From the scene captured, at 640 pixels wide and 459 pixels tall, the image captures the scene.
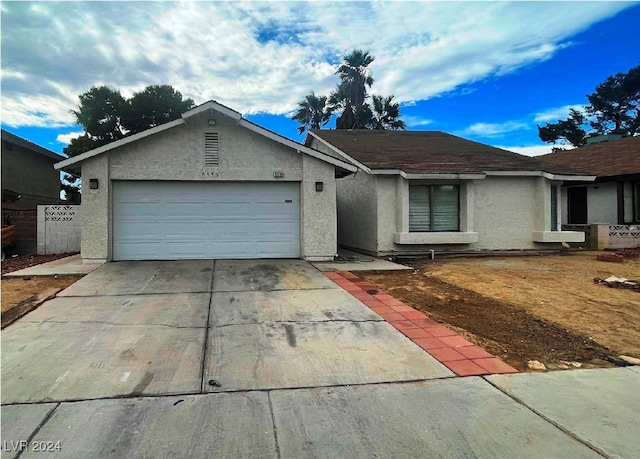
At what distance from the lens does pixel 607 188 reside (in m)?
17.3

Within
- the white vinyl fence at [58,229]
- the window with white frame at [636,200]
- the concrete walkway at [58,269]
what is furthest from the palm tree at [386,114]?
the concrete walkway at [58,269]

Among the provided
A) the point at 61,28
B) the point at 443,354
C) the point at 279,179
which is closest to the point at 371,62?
the point at 279,179

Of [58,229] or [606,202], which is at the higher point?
[606,202]

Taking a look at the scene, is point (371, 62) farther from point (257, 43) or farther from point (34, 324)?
point (34, 324)

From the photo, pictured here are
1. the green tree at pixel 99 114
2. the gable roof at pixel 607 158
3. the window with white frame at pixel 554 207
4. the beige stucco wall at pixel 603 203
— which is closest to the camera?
the window with white frame at pixel 554 207

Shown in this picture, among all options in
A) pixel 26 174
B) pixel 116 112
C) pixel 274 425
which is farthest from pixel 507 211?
pixel 116 112

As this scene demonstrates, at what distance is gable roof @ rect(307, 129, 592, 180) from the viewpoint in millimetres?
11992

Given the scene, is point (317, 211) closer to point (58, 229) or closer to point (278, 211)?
point (278, 211)

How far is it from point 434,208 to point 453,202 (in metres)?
0.68

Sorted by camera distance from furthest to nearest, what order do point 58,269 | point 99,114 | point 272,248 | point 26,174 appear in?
point 99,114
point 26,174
point 272,248
point 58,269

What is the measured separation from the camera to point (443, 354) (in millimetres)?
4141

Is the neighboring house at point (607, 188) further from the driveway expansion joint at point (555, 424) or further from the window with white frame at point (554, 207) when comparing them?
the driveway expansion joint at point (555, 424)

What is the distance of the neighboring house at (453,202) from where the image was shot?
38.8ft

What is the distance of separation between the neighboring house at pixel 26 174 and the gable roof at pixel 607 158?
70.7 feet
